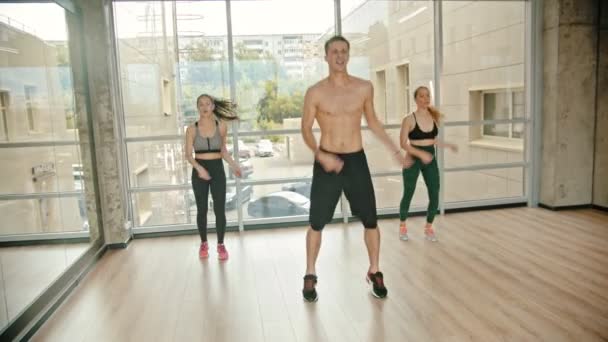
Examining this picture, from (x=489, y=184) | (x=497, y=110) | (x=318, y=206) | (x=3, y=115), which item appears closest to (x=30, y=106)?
(x=3, y=115)

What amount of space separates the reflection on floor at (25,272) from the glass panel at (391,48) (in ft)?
13.2

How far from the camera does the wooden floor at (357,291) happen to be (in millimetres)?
2922

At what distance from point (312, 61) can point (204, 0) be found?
1509 mm

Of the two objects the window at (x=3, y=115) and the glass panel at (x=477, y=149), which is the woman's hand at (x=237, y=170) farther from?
the glass panel at (x=477, y=149)

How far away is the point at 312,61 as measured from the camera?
593 cm

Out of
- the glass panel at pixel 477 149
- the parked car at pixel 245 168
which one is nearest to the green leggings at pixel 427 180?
the glass panel at pixel 477 149

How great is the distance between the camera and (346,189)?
11.0 ft

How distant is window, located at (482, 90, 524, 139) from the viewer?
256 inches

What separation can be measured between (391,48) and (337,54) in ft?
11.4

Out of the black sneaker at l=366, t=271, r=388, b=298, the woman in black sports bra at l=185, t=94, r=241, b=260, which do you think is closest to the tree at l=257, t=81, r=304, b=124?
the woman in black sports bra at l=185, t=94, r=241, b=260

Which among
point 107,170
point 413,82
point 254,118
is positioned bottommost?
point 107,170

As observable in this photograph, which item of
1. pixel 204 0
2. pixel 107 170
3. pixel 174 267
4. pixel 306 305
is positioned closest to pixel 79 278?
pixel 174 267

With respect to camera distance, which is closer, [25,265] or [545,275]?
[25,265]

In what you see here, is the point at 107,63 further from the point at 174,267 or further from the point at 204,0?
the point at 174,267
